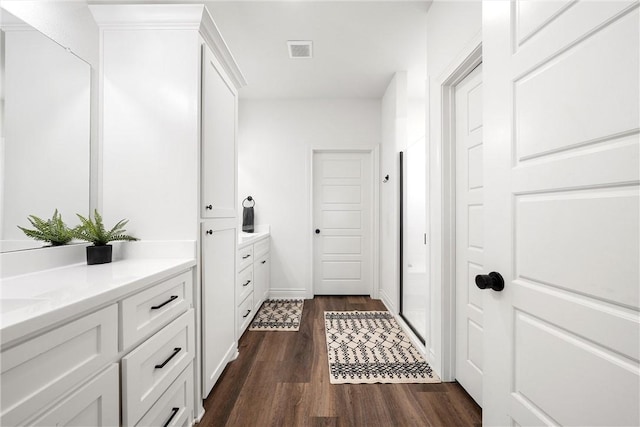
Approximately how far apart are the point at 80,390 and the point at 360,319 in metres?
2.55

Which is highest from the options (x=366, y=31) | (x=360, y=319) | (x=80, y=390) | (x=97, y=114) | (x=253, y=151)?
(x=366, y=31)

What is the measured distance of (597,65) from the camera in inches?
24.6

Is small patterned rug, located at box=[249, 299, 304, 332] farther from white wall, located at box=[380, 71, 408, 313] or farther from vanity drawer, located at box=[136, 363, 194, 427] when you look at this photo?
vanity drawer, located at box=[136, 363, 194, 427]

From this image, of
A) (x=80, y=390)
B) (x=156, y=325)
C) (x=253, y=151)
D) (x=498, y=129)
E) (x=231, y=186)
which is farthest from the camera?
(x=253, y=151)

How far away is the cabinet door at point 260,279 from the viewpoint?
10.2ft

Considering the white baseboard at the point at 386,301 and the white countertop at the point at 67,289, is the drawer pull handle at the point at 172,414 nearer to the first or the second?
the white countertop at the point at 67,289

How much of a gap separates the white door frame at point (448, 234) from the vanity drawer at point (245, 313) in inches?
62.4

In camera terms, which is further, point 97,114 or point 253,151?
point 253,151

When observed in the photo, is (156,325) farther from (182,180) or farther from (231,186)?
(231,186)

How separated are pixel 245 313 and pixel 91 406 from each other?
1.86 metres

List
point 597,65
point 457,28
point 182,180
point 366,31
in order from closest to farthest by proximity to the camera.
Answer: point 597,65 < point 182,180 < point 457,28 < point 366,31

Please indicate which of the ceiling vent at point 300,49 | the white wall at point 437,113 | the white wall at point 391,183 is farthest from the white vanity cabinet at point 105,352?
the white wall at point 391,183

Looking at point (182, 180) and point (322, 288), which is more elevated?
point (182, 180)

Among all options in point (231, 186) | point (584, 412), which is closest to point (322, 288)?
point (231, 186)
